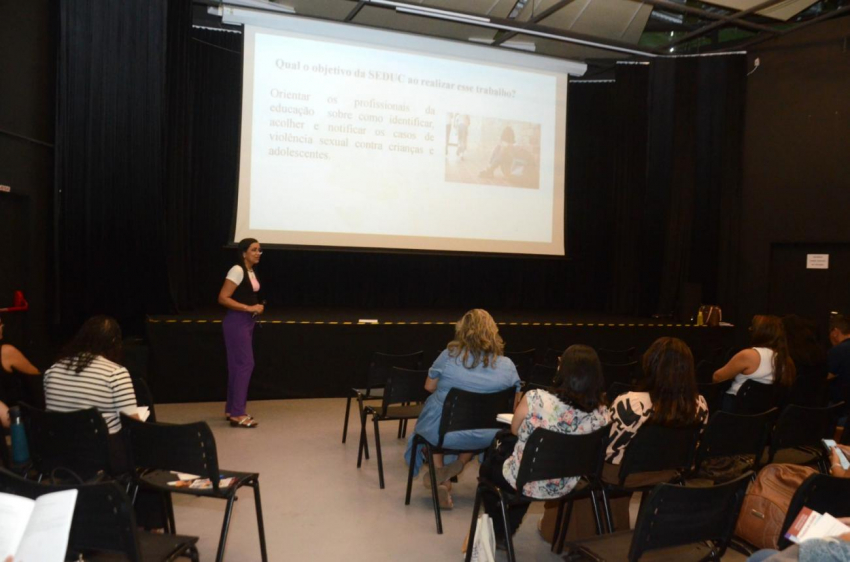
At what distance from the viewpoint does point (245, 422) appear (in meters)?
5.63

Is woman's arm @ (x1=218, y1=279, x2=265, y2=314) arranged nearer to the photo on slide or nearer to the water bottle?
the water bottle

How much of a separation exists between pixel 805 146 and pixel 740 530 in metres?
6.96

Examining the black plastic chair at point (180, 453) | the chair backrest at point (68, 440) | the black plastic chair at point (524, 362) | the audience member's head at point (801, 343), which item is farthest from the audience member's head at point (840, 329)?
the chair backrest at point (68, 440)

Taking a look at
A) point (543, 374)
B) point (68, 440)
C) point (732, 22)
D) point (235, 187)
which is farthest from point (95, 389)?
point (732, 22)

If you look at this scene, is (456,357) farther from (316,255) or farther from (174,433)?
(316,255)

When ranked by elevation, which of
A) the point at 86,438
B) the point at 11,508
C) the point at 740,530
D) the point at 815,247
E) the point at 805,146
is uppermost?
the point at 805,146

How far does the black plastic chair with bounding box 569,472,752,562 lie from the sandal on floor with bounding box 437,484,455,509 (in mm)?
1549

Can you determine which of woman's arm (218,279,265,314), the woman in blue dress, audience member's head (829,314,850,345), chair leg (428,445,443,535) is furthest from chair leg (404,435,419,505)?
audience member's head (829,314,850,345)

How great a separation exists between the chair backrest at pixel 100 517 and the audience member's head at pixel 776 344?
3849 mm

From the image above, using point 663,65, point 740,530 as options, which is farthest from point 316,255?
point 740,530

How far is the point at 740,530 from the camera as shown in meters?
3.07

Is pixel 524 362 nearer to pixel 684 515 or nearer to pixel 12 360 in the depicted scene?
pixel 684 515

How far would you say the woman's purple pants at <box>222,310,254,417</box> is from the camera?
5668 mm

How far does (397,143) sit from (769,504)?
18.7 ft
